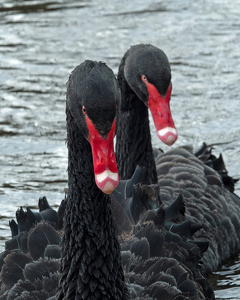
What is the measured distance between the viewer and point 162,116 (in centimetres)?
475

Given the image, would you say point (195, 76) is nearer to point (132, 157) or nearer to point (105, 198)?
point (132, 157)

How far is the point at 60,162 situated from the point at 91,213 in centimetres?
371

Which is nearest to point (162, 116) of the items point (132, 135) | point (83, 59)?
point (132, 135)

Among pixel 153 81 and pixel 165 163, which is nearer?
pixel 153 81

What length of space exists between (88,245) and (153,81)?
1725 mm

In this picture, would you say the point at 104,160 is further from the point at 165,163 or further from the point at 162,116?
the point at 165,163

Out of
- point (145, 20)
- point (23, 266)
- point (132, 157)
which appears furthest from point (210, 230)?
point (145, 20)

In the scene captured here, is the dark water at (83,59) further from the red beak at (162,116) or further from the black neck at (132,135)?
the red beak at (162,116)

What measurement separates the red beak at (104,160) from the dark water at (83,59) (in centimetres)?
244

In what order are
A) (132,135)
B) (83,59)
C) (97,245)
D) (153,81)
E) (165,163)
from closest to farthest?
(97,245) → (153,81) → (132,135) → (165,163) → (83,59)

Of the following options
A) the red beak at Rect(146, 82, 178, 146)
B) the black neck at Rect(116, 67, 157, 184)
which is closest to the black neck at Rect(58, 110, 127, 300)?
the red beak at Rect(146, 82, 178, 146)

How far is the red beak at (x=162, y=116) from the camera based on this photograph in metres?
4.52

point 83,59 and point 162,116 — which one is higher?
point 83,59

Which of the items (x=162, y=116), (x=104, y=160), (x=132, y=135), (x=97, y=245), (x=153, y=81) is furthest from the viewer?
(x=132, y=135)
